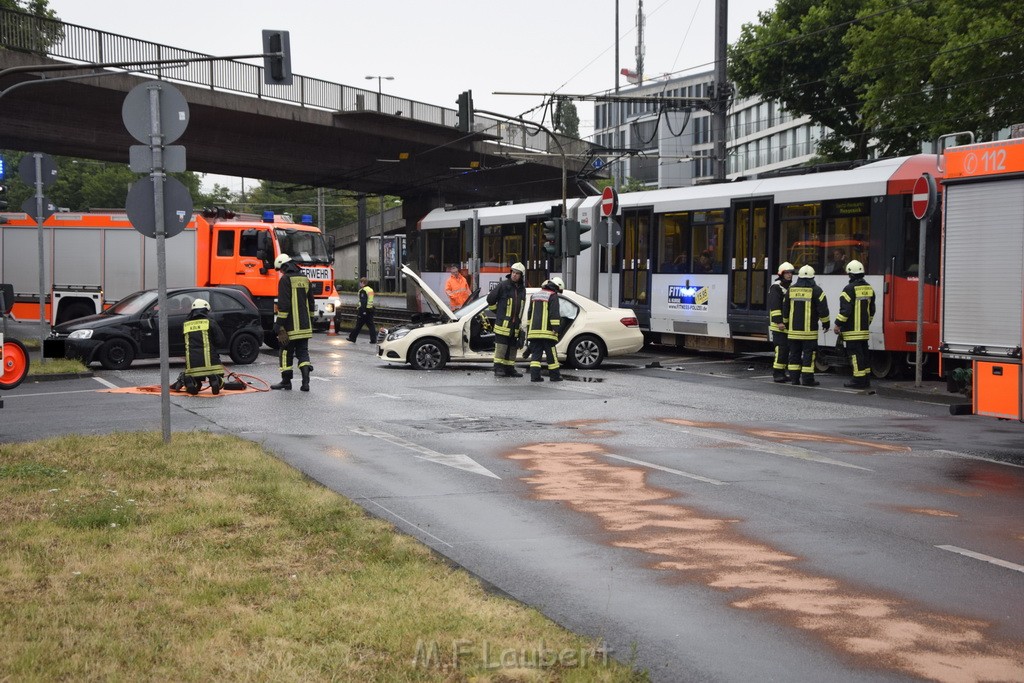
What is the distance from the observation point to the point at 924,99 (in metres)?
31.7

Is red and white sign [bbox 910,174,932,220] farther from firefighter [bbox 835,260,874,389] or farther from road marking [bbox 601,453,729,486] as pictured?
road marking [bbox 601,453,729,486]

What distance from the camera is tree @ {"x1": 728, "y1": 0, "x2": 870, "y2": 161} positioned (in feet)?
131

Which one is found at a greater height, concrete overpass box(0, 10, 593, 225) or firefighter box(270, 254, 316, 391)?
concrete overpass box(0, 10, 593, 225)

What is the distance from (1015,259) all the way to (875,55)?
23042 millimetres

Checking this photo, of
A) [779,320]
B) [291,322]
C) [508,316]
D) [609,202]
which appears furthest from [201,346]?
[609,202]

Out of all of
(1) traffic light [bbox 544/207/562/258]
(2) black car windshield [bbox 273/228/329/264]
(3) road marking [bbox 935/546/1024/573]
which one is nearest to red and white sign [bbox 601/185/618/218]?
(1) traffic light [bbox 544/207/562/258]

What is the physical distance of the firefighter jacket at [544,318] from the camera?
62.3 ft

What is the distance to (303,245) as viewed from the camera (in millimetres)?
30688

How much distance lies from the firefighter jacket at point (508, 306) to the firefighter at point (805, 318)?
13.5 feet

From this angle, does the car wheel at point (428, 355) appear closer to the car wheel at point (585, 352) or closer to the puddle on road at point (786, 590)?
the car wheel at point (585, 352)

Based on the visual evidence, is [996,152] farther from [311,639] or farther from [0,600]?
[0,600]

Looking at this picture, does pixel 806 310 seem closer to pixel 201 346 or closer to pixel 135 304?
pixel 201 346

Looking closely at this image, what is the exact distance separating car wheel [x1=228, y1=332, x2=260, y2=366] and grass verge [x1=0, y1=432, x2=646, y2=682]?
42.5 ft

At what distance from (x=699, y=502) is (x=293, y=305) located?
954cm
